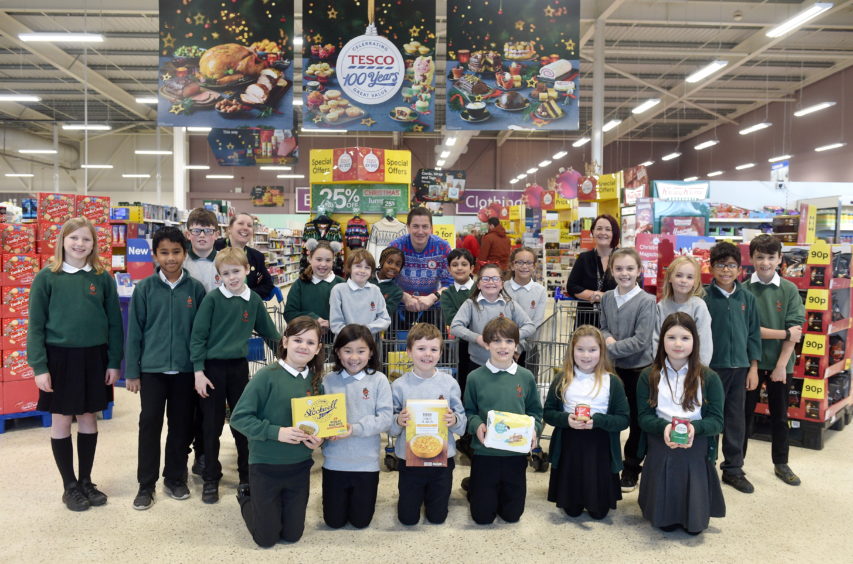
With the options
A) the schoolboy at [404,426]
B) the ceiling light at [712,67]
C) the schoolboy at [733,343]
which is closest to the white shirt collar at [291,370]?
the schoolboy at [404,426]

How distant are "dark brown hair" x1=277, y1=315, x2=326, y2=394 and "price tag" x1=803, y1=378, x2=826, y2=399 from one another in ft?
12.0

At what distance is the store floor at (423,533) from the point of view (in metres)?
2.84

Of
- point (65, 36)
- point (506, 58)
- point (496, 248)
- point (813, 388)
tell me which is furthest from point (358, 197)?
point (65, 36)

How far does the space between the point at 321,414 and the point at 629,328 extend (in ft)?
6.14

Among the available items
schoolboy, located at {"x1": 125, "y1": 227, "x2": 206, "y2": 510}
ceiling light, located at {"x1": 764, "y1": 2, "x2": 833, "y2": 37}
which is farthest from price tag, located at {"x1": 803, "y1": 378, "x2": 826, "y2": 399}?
ceiling light, located at {"x1": 764, "y1": 2, "x2": 833, "y2": 37}

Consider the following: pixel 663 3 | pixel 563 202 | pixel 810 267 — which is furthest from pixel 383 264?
pixel 663 3

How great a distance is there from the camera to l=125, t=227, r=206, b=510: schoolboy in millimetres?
3297

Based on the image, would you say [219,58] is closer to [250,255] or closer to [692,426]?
[250,255]

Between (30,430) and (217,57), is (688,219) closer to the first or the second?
(217,57)

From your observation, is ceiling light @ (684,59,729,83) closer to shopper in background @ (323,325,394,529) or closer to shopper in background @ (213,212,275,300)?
shopper in background @ (213,212,275,300)

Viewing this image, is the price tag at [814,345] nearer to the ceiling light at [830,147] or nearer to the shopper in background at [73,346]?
the shopper in background at [73,346]

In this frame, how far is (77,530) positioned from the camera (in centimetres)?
307

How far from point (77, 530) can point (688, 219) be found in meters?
8.57

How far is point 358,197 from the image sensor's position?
288 inches
